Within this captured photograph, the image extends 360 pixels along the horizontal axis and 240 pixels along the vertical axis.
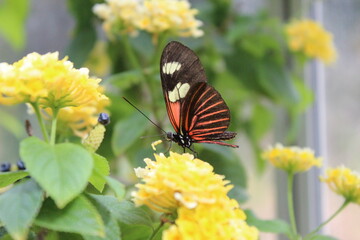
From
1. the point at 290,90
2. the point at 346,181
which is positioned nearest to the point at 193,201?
the point at 346,181

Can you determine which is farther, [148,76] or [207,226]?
[148,76]

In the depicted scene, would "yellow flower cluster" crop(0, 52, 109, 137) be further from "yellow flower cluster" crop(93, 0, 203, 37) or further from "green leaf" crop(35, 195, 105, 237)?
"yellow flower cluster" crop(93, 0, 203, 37)

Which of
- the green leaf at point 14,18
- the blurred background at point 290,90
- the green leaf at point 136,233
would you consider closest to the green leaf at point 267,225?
the green leaf at point 136,233

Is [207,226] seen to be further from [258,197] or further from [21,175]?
[258,197]

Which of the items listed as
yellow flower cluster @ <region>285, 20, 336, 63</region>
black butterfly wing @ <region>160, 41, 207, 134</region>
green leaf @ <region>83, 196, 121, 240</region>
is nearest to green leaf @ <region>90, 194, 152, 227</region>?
green leaf @ <region>83, 196, 121, 240</region>

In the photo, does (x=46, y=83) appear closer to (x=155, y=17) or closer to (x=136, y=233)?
(x=136, y=233)

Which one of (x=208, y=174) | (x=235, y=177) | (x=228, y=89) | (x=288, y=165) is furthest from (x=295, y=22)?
(x=208, y=174)

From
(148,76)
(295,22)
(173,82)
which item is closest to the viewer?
(173,82)

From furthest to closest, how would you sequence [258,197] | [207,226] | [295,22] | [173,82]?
1. [258,197]
2. [295,22]
3. [173,82]
4. [207,226]
